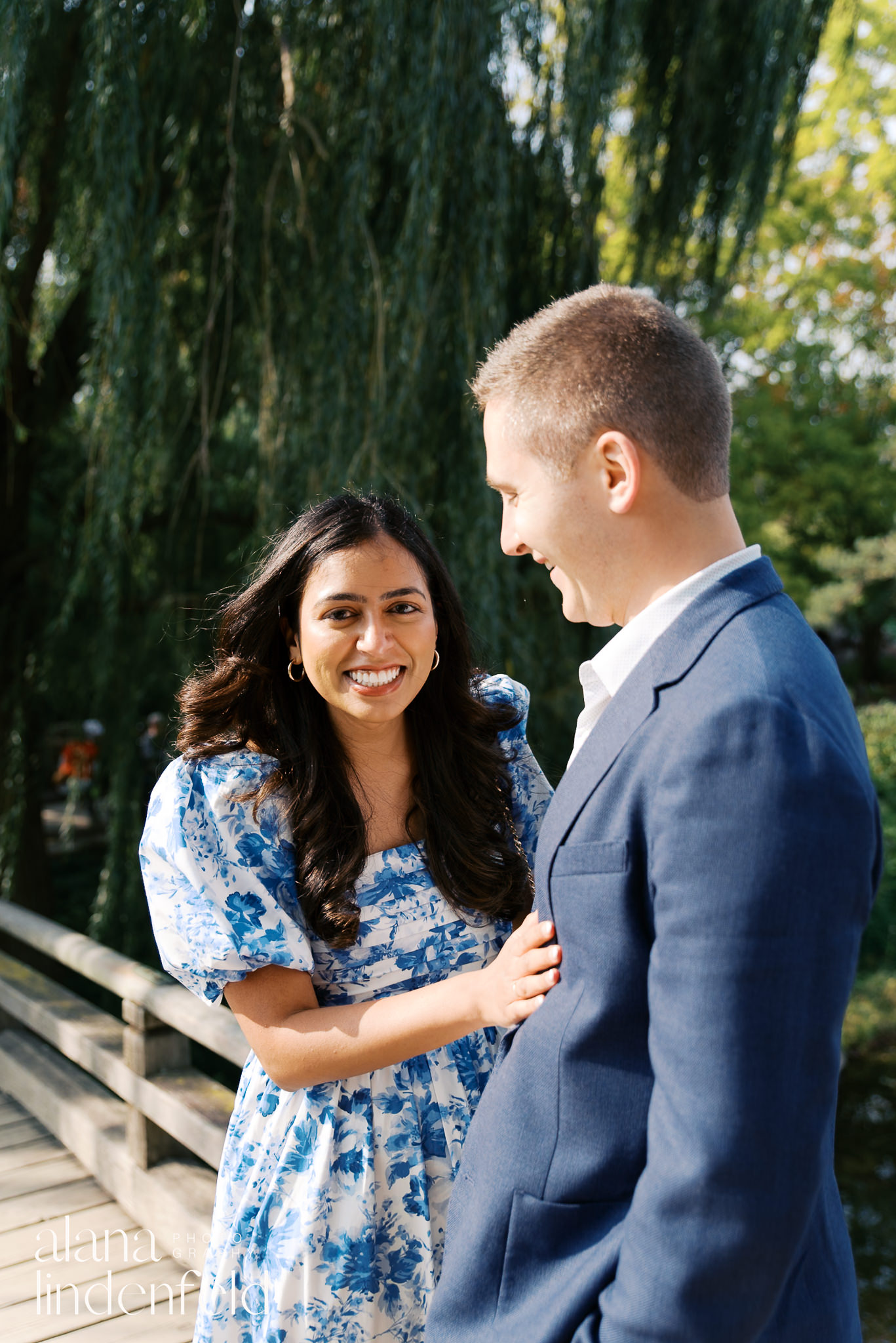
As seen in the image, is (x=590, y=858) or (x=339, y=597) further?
(x=339, y=597)

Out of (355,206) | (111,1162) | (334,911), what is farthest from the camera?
(355,206)

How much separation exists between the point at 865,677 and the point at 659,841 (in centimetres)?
1179

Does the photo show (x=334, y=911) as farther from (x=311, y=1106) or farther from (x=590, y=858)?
(x=590, y=858)

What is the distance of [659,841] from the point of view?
76cm

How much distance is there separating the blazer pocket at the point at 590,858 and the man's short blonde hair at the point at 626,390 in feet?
1.02

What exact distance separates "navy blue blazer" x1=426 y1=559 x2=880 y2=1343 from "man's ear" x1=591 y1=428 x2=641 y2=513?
11cm

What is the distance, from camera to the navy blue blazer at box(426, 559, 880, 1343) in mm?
710

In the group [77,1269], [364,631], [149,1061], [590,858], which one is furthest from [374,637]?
[77,1269]

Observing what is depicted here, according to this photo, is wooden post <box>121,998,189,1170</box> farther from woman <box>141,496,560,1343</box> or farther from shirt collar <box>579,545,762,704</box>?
shirt collar <box>579,545,762,704</box>

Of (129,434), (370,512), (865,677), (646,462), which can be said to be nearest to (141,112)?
(129,434)

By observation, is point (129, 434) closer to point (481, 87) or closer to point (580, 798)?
point (481, 87)

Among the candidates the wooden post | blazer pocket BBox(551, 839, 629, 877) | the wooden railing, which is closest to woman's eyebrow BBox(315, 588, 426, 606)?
blazer pocket BBox(551, 839, 629, 877)

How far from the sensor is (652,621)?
90 centimetres

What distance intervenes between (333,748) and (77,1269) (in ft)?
5.16
